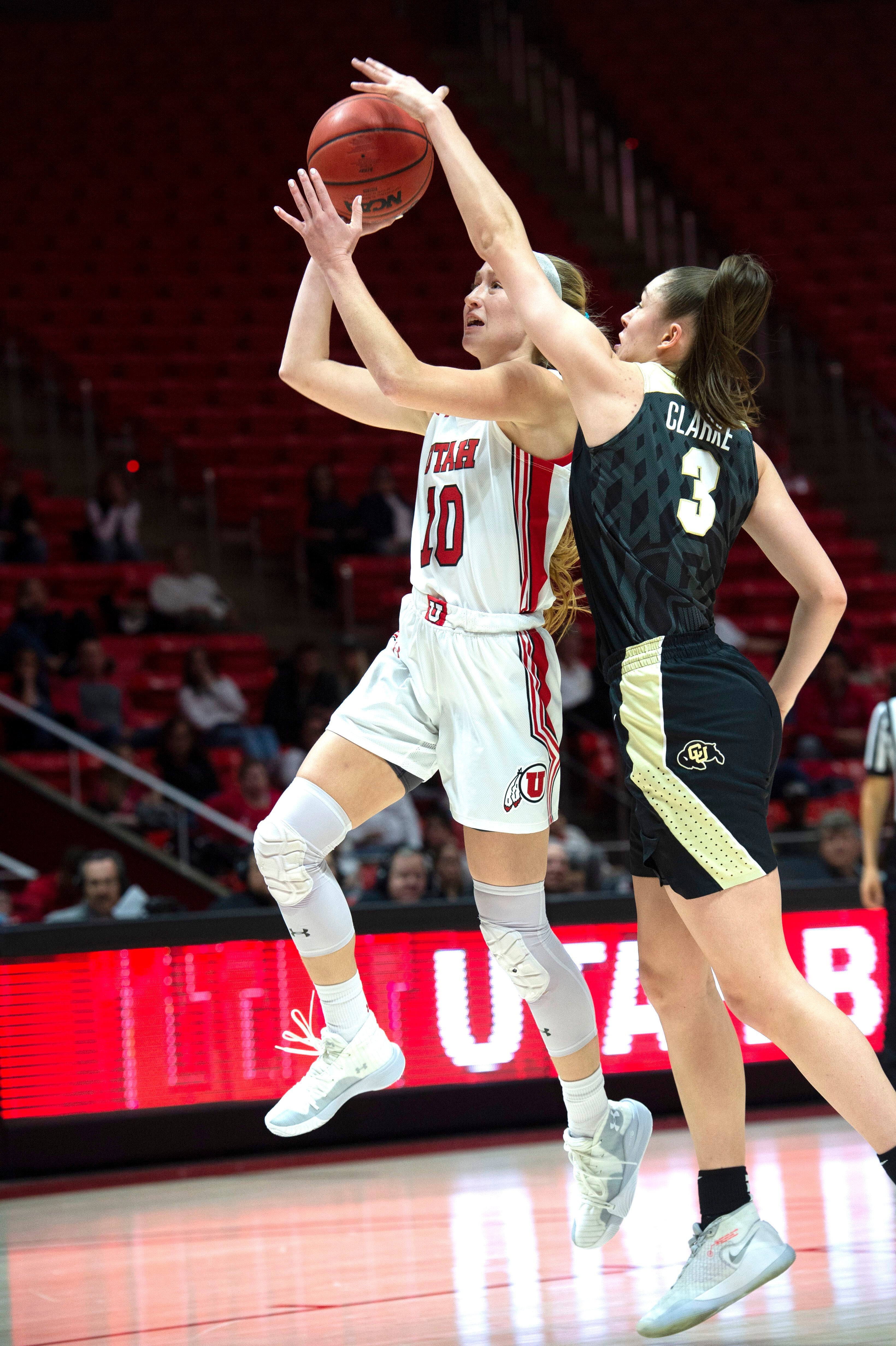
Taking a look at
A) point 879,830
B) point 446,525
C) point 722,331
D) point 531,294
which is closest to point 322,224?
point 531,294

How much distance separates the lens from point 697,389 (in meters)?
3.61

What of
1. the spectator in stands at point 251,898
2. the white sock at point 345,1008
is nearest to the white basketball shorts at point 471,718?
the white sock at point 345,1008

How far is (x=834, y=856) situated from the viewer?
8.54 m

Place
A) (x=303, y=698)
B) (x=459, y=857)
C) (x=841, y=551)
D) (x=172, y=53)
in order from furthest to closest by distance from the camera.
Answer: (x=172, y=53) < (x=841, y=551) < (x=303, y=698) < (x=459, y=857)

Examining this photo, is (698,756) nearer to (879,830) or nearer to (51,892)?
(879,830)

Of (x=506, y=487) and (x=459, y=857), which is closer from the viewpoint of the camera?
(x=506, y=487)

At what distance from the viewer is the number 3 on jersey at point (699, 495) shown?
3514 mm

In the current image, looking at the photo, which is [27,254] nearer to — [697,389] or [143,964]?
[143,964]

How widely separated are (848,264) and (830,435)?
→ 2.15m

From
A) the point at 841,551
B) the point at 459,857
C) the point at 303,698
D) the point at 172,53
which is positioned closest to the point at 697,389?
the point at 459,857

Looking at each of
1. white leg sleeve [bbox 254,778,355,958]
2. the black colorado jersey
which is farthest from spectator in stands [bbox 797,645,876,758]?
the black colorado jersey

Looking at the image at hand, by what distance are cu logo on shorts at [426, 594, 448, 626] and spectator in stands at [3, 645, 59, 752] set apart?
6.36 m

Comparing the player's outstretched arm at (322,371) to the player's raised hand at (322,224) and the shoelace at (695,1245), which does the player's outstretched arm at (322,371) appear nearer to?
the player's raised hand at (322,224)

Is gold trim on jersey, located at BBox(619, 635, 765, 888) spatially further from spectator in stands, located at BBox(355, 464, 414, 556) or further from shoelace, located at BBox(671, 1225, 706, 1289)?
spectator in stands, located at BBox(355, 464, 414, 556)
